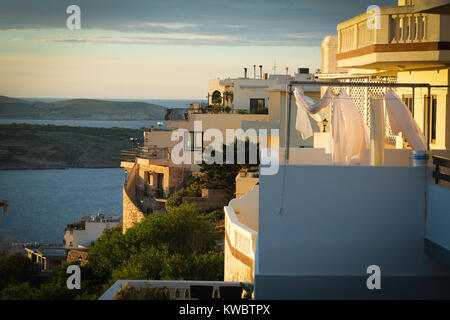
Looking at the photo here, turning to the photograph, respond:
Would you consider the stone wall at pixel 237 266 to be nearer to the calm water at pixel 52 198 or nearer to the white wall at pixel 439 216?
the white wall at pixel 439 216

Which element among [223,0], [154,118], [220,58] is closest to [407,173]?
[223,0]

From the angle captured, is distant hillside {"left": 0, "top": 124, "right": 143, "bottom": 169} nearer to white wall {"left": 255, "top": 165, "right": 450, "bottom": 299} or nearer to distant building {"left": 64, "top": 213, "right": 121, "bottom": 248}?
distant building {"left": 64, "top": 213, "right": 121, "bottom": 248}

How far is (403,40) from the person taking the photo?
12648mm

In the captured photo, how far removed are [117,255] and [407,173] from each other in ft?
38.5

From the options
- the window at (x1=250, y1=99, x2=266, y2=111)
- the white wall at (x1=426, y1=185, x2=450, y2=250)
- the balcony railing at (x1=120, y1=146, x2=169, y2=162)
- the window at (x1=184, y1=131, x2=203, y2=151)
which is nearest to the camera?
the white wall at (x1=426, y1=185, x2=450, y2=250)

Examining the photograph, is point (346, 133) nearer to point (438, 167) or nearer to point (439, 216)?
point (438, 167)

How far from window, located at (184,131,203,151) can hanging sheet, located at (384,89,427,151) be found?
96.9ft

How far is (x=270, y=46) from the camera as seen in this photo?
48469 mm

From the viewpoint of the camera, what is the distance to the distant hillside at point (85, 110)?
398ft

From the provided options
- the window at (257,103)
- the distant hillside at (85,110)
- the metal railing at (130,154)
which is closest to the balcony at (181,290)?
the metal railing at (130,154)

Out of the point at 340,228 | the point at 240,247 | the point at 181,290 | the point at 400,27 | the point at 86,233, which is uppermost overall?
the point at 400,27

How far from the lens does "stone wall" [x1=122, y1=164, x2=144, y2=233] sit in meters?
31.7

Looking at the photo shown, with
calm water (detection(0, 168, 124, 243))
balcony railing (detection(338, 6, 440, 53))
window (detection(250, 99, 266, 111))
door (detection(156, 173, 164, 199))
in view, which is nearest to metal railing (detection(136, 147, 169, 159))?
door (detection(156, 173, 164, 199))

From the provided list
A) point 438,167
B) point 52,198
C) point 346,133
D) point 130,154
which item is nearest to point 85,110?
point 52,198
